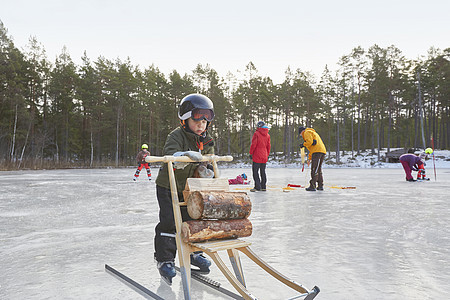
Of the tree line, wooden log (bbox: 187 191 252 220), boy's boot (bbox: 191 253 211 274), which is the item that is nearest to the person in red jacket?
boy's boot (bbox: 191 253 211 274)

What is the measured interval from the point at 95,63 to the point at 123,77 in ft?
13.4

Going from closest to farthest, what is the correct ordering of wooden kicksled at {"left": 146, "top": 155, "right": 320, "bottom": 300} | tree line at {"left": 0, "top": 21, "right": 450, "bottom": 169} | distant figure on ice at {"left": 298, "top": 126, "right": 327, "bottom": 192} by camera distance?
wooden kicksled at {"left": 146, "top": 155, "right": 320, "bottom": 300}
distant figure on ice at {"left": 298, "top": 126, "right": 327, "bottom": 192}
tree line at {"left": 0, "top": 21, "right": 450, "bottom": 169}

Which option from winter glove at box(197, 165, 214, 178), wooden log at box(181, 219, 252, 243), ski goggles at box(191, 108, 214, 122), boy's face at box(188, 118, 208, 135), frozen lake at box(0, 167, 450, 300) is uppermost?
ski goggles at box(191, 108, 214, 122)

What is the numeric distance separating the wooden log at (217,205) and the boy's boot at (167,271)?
721 millimetres

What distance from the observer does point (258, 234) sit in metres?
3.99

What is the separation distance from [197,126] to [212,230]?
916 mm

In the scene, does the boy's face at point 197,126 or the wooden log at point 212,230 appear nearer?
the wooden log at point 212,230

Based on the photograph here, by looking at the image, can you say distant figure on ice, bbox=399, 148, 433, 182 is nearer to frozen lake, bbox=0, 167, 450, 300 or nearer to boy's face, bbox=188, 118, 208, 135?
frozen lake, bbox=0, 167, 450, 300

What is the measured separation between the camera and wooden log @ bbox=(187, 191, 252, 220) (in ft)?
6.11

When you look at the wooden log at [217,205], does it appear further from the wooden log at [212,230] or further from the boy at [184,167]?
the boy at [184,167]

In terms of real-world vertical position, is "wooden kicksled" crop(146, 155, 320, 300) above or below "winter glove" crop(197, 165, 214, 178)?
below

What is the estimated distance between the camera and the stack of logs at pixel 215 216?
185 cm

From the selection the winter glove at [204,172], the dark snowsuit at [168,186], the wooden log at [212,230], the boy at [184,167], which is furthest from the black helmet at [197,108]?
the wooden log at [212,230]

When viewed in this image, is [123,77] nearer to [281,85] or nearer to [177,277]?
[281,85]
